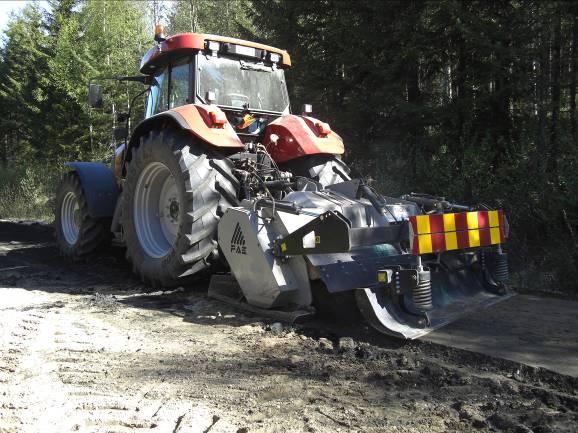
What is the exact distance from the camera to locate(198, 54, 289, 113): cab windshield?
578 cm

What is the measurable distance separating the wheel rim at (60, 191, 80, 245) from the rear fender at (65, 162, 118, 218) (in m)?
0.54

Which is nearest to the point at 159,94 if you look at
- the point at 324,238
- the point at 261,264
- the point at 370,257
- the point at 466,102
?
the point at 261,264

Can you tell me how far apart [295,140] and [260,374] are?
2.91 m

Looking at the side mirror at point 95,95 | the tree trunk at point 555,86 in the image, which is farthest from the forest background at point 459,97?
the side mirror at point 95,95

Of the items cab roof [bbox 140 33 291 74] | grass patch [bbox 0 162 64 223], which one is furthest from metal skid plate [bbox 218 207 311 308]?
grass patch [bbox 0 162 64 223]

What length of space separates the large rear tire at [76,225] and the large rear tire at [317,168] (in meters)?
2.73

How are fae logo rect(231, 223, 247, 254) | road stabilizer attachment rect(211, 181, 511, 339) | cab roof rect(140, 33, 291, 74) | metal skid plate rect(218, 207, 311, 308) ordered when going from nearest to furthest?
1. road stabilizer attachment rect(211, 181, 511, 339)
2. metal skid plate rect(218, 207, 311, 308)
3. fae logo rect(231, 223, 247, 254)
4. cab roof rect(140, 33, 291, 74)

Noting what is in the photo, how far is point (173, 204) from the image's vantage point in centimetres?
574

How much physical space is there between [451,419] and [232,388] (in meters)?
1.19

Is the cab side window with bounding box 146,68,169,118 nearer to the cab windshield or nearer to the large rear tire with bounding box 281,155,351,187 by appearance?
the cab windshield

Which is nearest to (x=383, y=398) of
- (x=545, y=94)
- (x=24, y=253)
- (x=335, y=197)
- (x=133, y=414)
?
(x=133, y=414)

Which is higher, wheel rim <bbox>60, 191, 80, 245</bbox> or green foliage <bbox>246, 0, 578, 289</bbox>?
green foliage <bbox>246, 0, 578, 289</bbox>

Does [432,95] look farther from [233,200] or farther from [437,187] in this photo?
[233,200]

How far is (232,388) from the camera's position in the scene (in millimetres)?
3127
